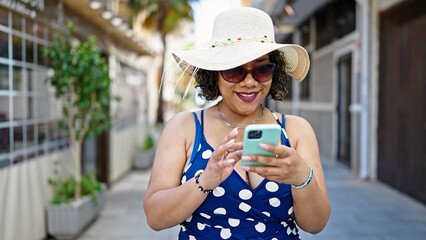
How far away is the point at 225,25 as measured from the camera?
5.61 ft

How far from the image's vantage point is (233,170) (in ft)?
5.27

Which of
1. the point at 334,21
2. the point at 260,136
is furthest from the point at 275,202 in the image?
the point at 334,21

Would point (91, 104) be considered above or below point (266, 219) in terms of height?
above

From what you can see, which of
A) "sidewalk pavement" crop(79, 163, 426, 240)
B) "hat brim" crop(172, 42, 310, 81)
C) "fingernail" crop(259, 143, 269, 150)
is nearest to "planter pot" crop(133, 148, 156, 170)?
"sidewalk pavement" crop(79, 163, 426, 240)

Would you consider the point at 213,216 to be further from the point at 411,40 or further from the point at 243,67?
the point at 411,40

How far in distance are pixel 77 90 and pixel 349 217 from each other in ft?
11.8

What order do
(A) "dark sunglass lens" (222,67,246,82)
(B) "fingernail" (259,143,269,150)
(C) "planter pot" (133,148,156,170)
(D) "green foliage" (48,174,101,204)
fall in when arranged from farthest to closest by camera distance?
(C) "planter pot" (133,148,156,170) → (D) "green foliage" (48,174,101,204) → (A) "dark sunglass lens" (222,67,246,82) → (B) "fingernail" (259,143,269,150)

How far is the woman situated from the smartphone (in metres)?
0.17

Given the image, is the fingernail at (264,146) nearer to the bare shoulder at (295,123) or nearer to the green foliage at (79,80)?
the bare shoulder at (295,123)

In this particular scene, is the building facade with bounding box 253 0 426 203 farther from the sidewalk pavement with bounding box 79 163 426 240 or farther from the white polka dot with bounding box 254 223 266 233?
the white polka dot with bounding box 254 223 266 233

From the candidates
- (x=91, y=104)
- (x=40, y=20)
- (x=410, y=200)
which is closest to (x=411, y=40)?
(x=410, y=200)

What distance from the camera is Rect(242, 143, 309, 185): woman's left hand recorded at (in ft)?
4.22

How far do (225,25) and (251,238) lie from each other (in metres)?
0.85

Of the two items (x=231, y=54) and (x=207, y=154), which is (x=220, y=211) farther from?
(x=231, y=54)
